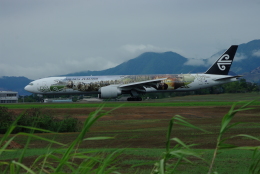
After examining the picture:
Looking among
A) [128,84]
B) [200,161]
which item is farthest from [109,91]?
[200,161]

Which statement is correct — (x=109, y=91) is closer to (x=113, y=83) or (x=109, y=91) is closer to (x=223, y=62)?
(x=113, y=83)

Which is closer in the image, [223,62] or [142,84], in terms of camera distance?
[142,84]

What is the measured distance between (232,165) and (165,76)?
117 ft

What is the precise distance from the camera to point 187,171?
7.79 meters

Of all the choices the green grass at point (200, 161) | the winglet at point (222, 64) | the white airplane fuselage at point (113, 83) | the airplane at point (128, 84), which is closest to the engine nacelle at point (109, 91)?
the airplane at point (128, 84)

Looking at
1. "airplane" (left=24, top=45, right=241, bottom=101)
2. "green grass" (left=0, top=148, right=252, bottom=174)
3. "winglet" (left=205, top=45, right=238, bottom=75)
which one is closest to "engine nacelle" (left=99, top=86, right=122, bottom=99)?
"airplane" (left=24, top=45, right=241, bottom=101)

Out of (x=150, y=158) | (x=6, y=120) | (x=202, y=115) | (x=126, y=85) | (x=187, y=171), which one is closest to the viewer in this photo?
(x=187, y=171)

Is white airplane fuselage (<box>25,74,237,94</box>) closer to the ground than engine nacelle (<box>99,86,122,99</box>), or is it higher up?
Result: higher up

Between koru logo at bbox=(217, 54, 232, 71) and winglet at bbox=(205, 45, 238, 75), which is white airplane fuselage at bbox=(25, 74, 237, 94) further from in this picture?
koru logo at bbox=(217, 54, 232, 71)

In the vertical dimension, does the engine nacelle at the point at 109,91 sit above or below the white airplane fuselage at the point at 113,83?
below

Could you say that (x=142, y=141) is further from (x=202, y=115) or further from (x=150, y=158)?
(x=202, y=115)

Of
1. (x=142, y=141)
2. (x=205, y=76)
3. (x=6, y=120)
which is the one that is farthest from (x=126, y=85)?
(x=142, y=141)

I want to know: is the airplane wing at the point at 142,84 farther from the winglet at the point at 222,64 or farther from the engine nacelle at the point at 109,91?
the winglet at the point at 222,64

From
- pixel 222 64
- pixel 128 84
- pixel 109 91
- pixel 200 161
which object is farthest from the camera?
pixel 222 64
